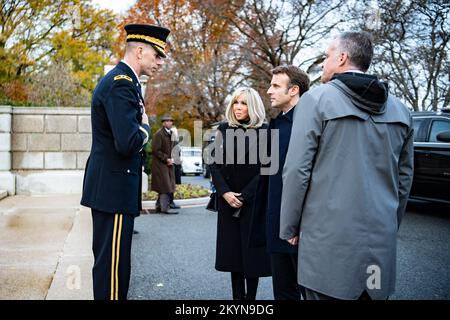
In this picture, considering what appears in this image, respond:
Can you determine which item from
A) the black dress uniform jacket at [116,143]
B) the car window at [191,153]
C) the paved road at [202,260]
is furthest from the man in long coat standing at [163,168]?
the car window at [191,153]

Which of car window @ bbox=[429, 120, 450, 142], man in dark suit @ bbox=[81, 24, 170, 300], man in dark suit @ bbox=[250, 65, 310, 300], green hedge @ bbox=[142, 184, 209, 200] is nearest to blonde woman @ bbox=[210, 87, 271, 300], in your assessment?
man in dark suit @ bbox=[250, 65, 310, 300]

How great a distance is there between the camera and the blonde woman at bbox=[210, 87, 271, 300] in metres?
3.99

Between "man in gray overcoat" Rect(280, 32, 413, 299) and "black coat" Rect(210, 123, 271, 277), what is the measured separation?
1386 mm

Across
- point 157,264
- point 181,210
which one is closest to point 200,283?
point 157,264

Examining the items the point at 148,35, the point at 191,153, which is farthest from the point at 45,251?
the point at 191,153

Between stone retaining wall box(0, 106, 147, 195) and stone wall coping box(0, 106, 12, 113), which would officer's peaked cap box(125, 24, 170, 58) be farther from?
stone wall coping box(0, 106, 12, 113)

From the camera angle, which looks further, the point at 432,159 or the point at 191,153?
the point at 191,153

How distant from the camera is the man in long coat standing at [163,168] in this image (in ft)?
31.0

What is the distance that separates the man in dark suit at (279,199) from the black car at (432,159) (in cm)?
636

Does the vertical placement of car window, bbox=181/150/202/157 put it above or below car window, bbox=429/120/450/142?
below

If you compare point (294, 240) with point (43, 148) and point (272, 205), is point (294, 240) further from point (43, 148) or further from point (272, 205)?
point (43, 148)

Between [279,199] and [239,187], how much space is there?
955 mm

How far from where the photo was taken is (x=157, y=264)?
18.1ft

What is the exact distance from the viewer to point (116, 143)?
2.86 metres
